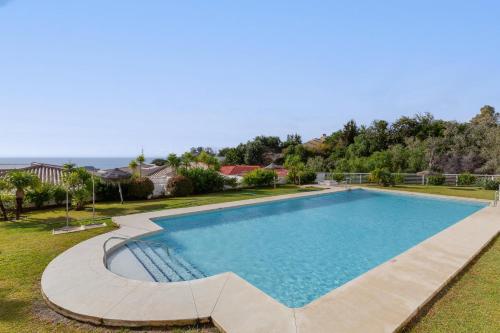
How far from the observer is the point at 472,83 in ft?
74.8

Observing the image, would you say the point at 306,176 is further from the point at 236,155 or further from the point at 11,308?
the point at 236,155

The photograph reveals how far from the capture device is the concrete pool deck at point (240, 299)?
3.77 meters

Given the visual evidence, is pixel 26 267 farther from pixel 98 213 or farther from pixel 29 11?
pixel 29 11

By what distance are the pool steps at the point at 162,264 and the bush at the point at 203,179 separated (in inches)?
376

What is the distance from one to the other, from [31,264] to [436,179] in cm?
2449

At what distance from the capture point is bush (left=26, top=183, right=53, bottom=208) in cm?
1189

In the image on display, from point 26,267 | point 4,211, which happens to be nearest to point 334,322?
point 26,267

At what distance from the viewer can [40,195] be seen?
12172mm

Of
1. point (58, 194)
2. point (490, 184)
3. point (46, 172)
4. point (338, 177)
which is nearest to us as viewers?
point (58, 194)

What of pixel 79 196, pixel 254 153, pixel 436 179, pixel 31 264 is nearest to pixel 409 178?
pixel 436 179

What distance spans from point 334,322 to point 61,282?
15.7 ft

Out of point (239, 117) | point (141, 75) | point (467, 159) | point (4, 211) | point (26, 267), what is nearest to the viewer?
point (26, 267)

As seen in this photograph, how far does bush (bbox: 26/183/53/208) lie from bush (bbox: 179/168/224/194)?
6936 mm

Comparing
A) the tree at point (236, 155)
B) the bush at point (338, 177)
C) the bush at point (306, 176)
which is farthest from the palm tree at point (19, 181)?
the tree at point (236, 155)
